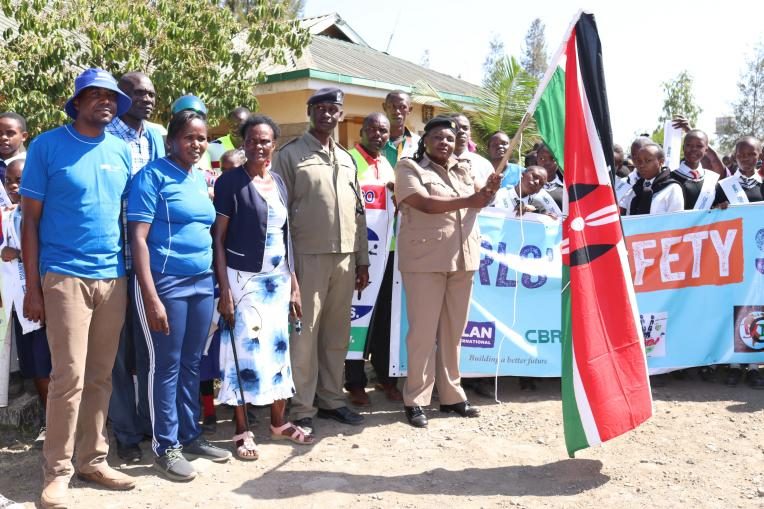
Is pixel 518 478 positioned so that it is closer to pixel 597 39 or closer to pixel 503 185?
Answer: pixel 597 39

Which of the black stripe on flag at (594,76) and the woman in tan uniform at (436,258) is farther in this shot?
the woman in tan uniform at (436,258)

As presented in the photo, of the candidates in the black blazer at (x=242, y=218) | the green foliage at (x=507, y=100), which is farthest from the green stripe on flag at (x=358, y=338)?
the green foliage at (x=507, y=100)

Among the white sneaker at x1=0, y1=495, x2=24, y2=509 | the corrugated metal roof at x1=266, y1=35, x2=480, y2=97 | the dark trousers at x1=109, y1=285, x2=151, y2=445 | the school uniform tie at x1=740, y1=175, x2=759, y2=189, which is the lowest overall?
the white sneaker at x1=0, y1=495, x2=24, y2=509

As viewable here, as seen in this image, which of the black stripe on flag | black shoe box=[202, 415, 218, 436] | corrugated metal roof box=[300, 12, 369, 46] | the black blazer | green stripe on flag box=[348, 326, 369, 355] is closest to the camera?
the black stripe on flag

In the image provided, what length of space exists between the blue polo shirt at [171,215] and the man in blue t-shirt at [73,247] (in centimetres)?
12

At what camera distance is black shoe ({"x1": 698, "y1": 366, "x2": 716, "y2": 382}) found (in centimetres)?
597

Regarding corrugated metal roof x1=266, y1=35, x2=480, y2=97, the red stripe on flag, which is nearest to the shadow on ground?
the red stripe on flag

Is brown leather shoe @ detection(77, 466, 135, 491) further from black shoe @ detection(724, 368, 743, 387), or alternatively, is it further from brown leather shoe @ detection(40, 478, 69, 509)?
black shoe @ detection(724, 368, 743, 387)

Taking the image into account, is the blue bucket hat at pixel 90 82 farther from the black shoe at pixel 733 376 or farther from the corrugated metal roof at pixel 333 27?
the corrugated metal roof at pixel 333 27

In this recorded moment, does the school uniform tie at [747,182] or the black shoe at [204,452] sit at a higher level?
the school uniform tie at [747,182]

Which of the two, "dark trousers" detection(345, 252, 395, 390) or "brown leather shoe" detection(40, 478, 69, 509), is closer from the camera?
"brown leather shoe" detection(40, 478, 69, 509)

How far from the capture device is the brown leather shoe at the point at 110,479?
3.85 m

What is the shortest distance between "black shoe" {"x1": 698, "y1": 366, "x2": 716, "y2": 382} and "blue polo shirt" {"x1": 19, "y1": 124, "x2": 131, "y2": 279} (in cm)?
472

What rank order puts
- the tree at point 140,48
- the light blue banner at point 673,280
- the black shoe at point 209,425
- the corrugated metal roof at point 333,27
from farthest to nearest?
the corrugated metal roof at point 333,27
the tree at point 140,48
the light blue banner at point 673,280
the black shoe at point 209,425
